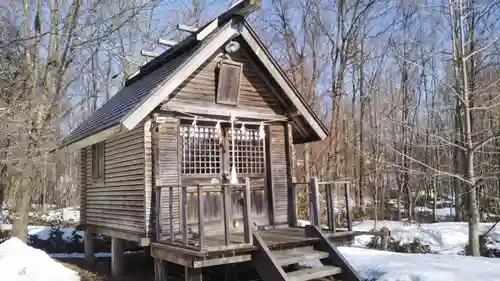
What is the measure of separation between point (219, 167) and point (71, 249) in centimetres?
986

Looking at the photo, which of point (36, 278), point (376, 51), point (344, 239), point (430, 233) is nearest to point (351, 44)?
point (376, 51)

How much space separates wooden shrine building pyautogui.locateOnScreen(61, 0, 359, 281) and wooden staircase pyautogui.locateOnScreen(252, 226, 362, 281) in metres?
0.02

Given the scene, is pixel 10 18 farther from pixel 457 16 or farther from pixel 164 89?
pixel 457 16

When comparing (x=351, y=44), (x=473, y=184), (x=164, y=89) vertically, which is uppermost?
(x=351, y=44)

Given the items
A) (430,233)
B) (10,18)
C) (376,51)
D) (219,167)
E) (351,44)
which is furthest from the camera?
(376,51)

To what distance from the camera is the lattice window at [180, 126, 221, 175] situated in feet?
32.5

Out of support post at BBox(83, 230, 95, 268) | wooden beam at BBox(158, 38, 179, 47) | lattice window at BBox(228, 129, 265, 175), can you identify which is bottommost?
support post at BBox(83, 230, 95, 268)

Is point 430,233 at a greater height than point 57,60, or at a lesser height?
lesser

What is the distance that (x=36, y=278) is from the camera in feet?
30.1

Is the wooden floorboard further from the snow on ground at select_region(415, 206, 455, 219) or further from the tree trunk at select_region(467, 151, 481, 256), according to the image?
the snow on ground at select_region(415, 206, 455, 219)

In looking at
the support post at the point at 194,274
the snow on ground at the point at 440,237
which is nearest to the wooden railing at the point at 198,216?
the support post at the point at 194,274

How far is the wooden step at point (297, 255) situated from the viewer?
792cm

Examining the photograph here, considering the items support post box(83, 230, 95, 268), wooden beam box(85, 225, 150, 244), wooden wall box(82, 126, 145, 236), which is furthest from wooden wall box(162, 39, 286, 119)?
support post box(83, 230, 95, 268)

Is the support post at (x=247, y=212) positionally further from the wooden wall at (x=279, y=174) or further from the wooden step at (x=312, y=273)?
the wooden wall at (x=279, y=174)
